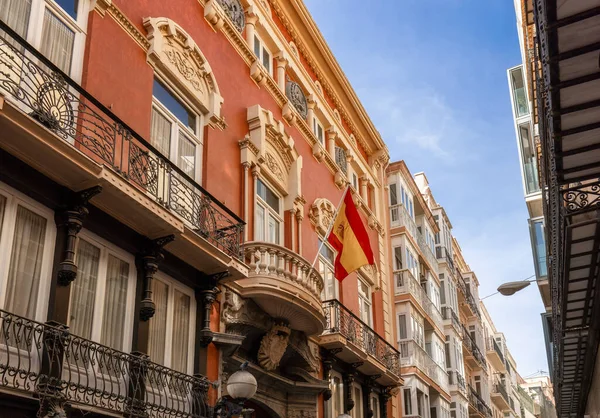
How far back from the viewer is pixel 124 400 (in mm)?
10203

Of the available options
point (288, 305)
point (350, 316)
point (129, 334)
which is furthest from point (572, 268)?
point (129, 334)

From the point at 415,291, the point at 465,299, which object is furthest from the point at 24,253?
the point at 465,299

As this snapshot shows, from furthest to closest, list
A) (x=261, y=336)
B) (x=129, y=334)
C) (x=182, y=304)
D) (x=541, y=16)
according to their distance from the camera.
Answer: (x=261, y=336) < (x=182, y=304) < (x=129, y=334) < (x=541, y=16)

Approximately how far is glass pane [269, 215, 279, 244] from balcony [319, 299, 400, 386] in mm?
2390

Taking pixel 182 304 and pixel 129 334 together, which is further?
pixel 182 304

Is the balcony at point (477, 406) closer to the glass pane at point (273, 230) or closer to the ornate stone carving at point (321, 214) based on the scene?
the ornate stone carving at point (321, 214)

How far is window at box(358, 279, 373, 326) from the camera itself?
2297cm

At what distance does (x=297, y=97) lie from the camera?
2089 centimetres

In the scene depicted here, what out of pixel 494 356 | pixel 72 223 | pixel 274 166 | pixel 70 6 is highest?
pixel 494 356

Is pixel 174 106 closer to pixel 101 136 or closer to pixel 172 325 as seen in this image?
pixel 101 136

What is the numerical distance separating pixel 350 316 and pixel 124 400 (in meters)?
10.6

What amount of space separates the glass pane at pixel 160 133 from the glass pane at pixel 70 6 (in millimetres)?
2389

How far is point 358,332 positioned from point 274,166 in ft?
18.6

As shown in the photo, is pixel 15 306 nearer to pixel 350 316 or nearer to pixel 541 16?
pixel 541 16
